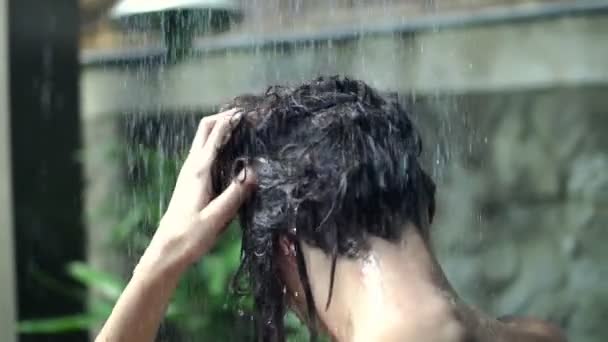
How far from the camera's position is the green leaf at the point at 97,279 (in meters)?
2.18

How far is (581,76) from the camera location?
1.97 meters

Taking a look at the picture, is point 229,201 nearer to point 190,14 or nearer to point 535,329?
point 535,329

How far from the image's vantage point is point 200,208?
1.13 meters

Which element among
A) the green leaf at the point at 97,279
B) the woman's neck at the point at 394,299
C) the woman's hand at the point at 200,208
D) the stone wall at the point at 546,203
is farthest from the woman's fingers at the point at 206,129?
the green leaf at the point at 97,279

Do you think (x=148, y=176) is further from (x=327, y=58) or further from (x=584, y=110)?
(x=584, y=110)

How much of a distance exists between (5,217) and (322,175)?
163 cm

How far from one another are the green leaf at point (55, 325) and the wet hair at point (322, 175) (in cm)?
142

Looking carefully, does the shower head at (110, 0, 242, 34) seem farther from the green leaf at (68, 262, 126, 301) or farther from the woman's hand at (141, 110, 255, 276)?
the green leaf at (68, 262, 126, 301)

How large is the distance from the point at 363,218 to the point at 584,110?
3.61ft

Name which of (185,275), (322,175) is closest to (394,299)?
(322,175)

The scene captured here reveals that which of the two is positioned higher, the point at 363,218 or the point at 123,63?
the point at 123,63

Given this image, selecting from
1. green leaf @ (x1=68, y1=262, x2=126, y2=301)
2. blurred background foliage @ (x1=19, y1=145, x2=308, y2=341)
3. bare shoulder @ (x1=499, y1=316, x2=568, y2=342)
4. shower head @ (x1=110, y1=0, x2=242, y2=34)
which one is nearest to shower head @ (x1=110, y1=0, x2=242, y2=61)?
shower head @ (x1=110, y1=0, x2=242, y2=34)

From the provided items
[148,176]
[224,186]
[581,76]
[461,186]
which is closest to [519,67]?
[581,76]

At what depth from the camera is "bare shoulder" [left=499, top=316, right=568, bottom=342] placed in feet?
3.39
